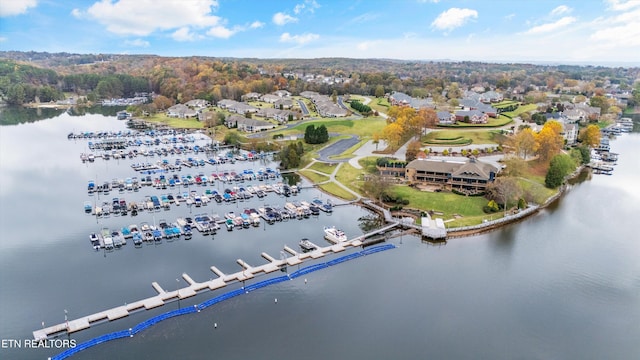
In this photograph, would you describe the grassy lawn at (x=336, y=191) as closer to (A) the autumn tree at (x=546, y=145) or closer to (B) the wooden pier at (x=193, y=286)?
(B) the wooden pier at (x=193, y=286)

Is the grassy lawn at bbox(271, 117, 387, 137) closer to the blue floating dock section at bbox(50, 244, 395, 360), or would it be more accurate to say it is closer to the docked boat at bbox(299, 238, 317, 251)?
the docked boat at bbox(299, 238, 317, 251)

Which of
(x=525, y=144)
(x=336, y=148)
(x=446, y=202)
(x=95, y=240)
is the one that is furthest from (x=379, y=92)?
(x=95, y=240)

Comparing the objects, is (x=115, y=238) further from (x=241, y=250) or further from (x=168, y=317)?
(x=168, y=317)

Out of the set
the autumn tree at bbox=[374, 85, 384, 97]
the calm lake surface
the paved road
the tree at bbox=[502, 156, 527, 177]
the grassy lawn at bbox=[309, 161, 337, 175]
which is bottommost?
the calm lake surface

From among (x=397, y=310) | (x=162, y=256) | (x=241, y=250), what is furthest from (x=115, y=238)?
(x=397, y=310)

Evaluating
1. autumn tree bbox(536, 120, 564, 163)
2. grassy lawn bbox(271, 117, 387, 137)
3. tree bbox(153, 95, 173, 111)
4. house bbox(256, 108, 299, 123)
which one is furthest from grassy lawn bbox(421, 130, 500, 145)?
tree bbox(153, 95, 173, 111)

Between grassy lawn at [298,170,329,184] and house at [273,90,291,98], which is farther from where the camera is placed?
house at [273,90,291,98]

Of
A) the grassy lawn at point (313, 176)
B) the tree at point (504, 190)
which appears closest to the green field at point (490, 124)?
the grassy lawn at point (313, 176)
